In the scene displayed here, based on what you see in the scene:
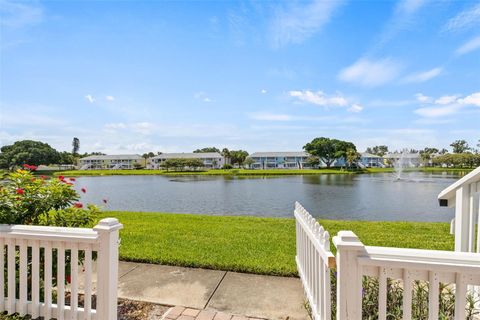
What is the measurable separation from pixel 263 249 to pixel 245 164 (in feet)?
259

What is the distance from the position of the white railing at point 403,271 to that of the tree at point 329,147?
7133 cm

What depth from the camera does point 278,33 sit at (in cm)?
822

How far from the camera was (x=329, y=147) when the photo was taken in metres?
71.4

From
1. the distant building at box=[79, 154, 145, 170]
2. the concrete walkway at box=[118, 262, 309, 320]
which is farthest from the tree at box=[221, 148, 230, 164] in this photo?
the concrete walkway at box=[118, 262, 309, 320]

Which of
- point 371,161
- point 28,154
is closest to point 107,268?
point 28,154

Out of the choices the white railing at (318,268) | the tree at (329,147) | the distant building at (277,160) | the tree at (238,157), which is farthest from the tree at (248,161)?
the white railing at (318,268)

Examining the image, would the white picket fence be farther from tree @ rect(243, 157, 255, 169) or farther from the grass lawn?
tree @ rect(243, 157, 255, 169)

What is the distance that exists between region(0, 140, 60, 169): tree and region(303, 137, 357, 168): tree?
224 ft

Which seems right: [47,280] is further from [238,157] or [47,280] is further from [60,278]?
[238,157]

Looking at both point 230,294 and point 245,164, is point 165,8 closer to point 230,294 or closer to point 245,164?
point 230,294

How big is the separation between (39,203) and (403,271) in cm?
325

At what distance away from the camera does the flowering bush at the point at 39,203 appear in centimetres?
272

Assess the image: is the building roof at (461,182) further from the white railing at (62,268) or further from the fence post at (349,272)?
the white railing at (62,268)

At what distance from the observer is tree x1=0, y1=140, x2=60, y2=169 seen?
6775 cm
